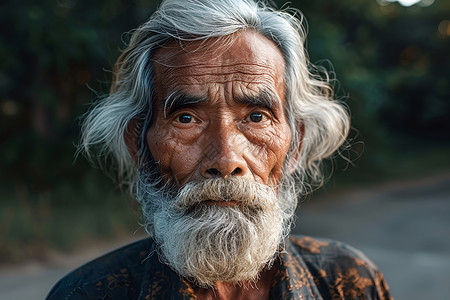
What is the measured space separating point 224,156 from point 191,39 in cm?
44

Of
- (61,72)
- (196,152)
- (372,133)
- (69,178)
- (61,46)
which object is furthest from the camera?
(372,133)

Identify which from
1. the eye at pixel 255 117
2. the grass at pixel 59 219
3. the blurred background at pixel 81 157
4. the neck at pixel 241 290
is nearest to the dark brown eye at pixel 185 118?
the eye at pixel 255 117

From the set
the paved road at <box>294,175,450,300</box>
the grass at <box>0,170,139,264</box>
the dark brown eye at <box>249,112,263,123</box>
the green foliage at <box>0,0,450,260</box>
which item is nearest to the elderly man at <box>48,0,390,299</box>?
the dark brown eye at <box>249,112,263,123</box>

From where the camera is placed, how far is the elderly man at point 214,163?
60.4 inches

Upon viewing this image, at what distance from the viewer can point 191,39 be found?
5.16 ft

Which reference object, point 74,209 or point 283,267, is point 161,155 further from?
point 74,209

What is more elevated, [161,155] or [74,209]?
[161,155]

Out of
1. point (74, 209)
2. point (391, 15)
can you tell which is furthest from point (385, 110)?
point (74, 209)

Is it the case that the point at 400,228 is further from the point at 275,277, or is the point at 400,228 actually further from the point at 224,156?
the point at 224,156

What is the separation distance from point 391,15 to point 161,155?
40.6 ft

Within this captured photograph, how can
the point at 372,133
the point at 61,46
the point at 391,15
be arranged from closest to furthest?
the point at 61,46 < the point at 372,133 < the point at 391,15

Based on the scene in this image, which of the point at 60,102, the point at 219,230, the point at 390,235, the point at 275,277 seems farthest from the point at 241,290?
the point at 390,235

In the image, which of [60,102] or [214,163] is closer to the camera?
[214,163]

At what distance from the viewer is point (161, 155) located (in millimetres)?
1605
